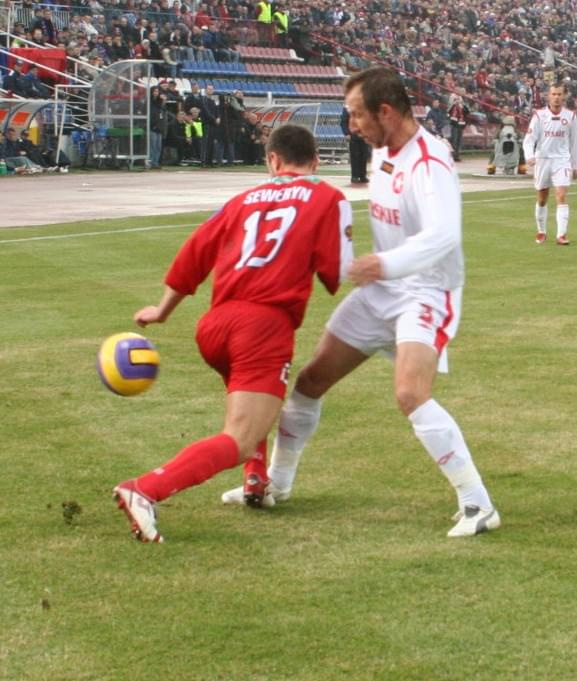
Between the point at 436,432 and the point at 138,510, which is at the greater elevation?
the point at 436,432

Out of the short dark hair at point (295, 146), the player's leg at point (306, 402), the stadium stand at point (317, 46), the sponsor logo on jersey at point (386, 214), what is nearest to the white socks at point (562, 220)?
the player's leg at point (306, 402)

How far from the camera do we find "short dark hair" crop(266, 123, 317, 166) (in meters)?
6.38

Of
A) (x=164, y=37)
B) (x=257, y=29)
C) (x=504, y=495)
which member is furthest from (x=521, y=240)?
(x=257, y=29)

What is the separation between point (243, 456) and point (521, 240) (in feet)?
48.1

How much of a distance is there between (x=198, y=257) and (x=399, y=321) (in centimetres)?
93

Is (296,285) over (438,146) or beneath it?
beneath

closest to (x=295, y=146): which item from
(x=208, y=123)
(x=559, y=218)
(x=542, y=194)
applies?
(x=559, y=218)

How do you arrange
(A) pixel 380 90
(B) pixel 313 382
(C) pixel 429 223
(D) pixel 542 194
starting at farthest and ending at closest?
1. (D) pixel 542 194
2. (B) pixel 313 382
3. (A) pixel 380 90
4. (C) pixel 429 223

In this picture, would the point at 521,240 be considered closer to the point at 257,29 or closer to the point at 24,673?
the point at 24,673

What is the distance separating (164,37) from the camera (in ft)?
146

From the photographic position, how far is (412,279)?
6441mm

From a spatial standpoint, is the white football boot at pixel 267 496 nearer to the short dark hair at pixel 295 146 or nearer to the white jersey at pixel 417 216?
the white jersey at pixel 417 216

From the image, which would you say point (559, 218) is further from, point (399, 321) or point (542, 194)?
point (399, 321)

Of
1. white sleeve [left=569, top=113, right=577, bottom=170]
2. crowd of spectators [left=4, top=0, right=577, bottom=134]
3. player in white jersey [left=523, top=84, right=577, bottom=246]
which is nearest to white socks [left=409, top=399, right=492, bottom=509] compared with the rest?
player in white jersey [left=523, top=84, right=577, bottom=246]
